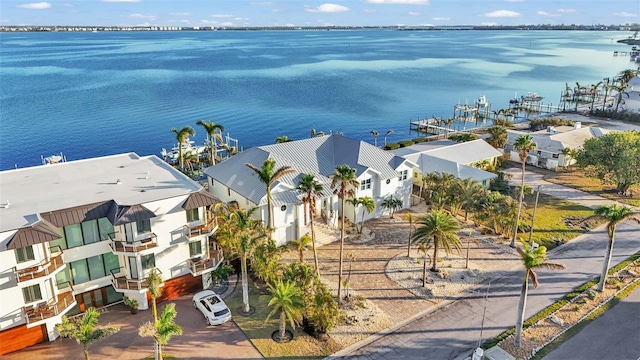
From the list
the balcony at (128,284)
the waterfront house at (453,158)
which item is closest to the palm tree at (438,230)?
the waterfront house at (453,158)

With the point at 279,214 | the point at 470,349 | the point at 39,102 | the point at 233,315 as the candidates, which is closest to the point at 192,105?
the point at 39,102

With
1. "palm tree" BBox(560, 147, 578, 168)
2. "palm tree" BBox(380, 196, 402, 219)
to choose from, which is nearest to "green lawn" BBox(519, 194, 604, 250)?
"palm tree" BBox(560, 147, 578, 168)

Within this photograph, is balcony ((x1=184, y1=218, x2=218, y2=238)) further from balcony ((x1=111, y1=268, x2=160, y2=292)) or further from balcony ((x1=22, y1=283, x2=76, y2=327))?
balcony ((x1=22, y1=283, x2=76, y2=327))

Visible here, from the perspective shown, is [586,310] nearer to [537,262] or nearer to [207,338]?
[537,262]

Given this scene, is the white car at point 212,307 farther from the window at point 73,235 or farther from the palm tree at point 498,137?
the palm tree at point 498,137

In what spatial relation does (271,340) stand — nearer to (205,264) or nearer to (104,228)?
(205,264)

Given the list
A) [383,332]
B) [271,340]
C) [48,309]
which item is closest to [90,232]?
[48,309]
